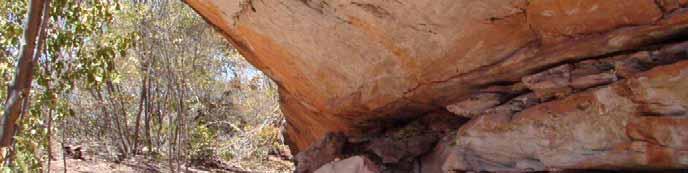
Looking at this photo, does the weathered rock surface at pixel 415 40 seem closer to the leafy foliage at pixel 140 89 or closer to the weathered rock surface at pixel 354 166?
the weathered rock surface at pixel 354 166

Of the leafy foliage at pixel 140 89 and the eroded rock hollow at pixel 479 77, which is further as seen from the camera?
the leafy foliage at pixel 140 89

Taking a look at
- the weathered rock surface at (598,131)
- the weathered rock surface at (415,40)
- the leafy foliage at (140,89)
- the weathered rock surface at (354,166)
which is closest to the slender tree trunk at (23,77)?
the leafy foliage at (140,89)

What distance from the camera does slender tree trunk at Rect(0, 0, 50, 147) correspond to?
4.96m

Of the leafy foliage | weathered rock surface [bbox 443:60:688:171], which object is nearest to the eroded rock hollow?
weathered rock surface [bbox 443:60:688:171]

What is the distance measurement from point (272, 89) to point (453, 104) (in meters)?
5.61

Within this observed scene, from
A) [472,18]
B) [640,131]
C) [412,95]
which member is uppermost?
[472,18]

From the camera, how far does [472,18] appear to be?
430 centimetres

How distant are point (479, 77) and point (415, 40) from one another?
1.59 ft

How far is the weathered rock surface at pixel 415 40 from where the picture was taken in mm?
3852

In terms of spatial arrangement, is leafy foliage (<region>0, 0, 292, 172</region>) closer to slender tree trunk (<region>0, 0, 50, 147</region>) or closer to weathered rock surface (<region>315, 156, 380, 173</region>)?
slender tree trunk (<region>0, 0, 50, 147</region>)

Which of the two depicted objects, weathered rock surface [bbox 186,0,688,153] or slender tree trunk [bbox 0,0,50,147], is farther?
slender tree trunk [bbox 0,0,50,147]

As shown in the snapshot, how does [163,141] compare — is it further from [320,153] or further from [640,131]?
[640,131]

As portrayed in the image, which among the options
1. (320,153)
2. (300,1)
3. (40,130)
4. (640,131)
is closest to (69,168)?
(40,130)

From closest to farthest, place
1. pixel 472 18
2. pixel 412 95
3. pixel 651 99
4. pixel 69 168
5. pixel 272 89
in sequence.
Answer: pixel 651 99 < pixel 472 18 < pixel 412 95 < pixel 69 168 < pixel 272 89
